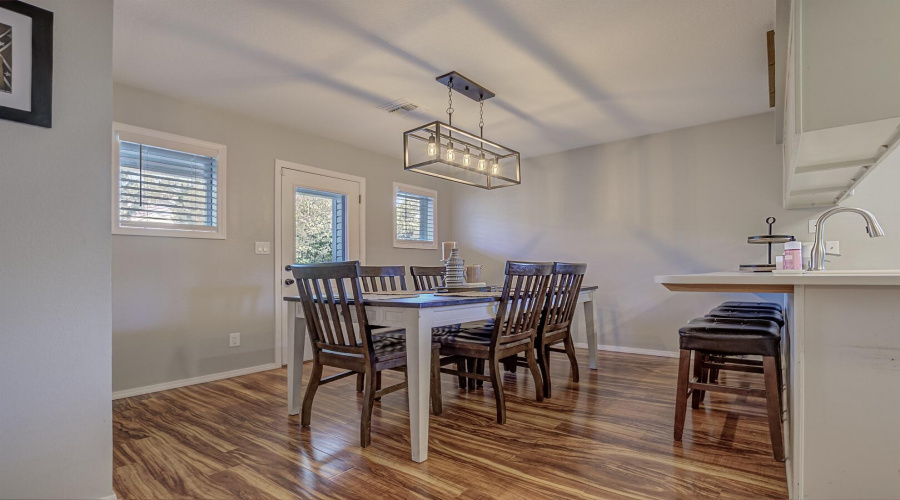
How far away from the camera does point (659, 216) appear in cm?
442

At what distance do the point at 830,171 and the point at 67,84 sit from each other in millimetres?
3193

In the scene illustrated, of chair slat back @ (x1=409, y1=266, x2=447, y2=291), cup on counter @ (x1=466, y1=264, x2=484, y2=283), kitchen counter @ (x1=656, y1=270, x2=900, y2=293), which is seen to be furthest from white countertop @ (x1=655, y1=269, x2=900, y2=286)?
chair slat back @ (x1=409, y1=266, x2=447, y2=291)

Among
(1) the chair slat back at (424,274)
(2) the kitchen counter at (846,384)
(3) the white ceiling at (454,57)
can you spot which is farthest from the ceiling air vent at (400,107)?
(2) the kitchen counter at (846,384)

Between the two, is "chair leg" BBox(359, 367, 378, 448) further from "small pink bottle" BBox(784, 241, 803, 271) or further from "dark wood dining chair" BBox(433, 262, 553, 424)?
"small pink bottle" BBox(784, 241, 803, 271)

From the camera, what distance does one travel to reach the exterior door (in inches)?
161

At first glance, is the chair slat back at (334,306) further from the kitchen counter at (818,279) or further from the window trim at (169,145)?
the window trim at (169,145)

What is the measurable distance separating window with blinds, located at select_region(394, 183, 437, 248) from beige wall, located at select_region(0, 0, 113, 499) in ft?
12.1

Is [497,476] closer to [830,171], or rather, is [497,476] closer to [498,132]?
[830,171]

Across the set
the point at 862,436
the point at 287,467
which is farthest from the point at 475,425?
the point at 862,436

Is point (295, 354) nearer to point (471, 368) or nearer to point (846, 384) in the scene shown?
point (471, 368)

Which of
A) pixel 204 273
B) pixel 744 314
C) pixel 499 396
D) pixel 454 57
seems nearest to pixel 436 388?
pixel 499 396

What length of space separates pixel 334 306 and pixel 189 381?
198 centimetres

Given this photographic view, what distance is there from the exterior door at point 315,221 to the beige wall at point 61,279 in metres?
2.40

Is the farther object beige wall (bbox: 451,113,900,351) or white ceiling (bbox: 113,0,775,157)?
beige wall (bbox: 451,113,900,351)
